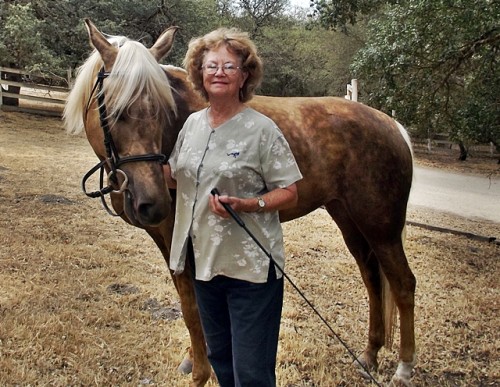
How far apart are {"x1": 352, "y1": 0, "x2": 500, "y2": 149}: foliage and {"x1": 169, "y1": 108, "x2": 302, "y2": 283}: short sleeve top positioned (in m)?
4.41

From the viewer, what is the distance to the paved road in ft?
28.4

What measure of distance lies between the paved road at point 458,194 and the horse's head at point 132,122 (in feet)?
22.2

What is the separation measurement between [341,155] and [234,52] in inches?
52.4

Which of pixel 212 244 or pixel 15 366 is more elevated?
pixel 212 244

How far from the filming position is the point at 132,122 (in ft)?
6.37

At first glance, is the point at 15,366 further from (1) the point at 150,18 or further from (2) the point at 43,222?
(1) the point at 150,18

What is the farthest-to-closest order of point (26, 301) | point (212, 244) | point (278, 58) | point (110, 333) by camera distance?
point (278, 58), point (26, 301), point (110, 333), point (212, 244)

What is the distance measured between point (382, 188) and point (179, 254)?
1.53m

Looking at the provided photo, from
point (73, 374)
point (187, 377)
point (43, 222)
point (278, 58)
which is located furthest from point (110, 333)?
point (278, 58)

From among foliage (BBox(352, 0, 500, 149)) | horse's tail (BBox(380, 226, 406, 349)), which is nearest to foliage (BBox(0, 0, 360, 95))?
foliage (BBox(352, 0, 500, 149))

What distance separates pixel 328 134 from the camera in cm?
281

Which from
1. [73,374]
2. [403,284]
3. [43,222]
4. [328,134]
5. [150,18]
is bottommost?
[43,222]

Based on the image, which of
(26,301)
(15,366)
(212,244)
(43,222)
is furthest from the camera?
(43,222)

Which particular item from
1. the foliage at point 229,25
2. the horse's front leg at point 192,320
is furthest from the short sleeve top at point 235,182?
the foliage at point 229,25
